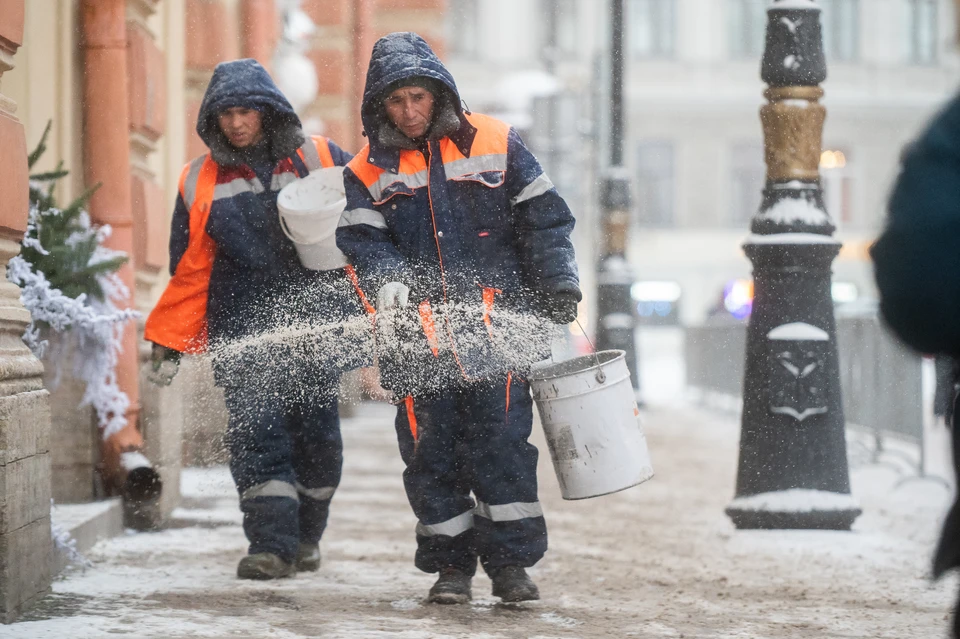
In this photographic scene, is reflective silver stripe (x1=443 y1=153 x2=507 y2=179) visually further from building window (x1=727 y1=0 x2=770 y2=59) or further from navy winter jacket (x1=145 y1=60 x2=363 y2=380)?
building window (x1=727 y1=0 x2=770 y2=59)

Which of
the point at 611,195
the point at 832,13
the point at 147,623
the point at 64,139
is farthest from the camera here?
the point at 832,13

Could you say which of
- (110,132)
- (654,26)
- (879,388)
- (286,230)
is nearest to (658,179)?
(654,26)

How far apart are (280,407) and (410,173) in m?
1.13

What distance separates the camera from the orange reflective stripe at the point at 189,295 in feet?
17.6

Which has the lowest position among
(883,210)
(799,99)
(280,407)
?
(280,407)

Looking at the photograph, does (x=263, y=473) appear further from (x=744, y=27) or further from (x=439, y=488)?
(x=744, y=27)

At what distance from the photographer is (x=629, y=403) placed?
4562mm

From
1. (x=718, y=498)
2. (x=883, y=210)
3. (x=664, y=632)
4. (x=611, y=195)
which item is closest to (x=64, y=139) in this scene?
(x=664, y=632)

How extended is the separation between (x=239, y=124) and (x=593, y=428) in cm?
167

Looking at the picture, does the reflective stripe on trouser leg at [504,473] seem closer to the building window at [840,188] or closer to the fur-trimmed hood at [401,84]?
the fur-trimmed hood at [401,84]

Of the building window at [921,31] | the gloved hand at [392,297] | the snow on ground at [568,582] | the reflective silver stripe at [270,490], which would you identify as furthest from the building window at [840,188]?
the gloved hand at [392,297]

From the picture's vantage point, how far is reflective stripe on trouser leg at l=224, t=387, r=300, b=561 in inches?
208

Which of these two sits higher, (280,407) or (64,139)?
(64,139)

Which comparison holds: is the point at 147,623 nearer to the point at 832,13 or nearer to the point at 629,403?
the point at 629,403
